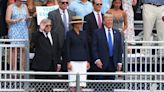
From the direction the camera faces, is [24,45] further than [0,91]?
Yes

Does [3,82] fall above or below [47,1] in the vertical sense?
below

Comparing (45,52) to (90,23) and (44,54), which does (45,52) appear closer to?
(44,54)

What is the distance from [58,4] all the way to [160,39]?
243cm

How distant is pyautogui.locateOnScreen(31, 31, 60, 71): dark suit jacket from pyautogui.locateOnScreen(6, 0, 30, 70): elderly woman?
3.28 feet

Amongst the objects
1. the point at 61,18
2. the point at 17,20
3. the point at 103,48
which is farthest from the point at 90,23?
the point at 17,20

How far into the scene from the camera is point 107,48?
13.7 metres

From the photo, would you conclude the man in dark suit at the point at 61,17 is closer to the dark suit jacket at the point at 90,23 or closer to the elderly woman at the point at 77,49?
the dark suit jacket at the point at 90,23

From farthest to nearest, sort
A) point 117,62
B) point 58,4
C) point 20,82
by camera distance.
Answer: point 58,4 < point 117,62 < point 20,82

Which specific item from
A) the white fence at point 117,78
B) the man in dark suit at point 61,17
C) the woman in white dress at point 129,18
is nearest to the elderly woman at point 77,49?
the man in dark suit at point 61,17

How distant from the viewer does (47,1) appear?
14.9 meters

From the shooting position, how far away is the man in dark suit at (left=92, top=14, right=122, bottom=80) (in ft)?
44.6

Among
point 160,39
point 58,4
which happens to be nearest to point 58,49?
point 58,4

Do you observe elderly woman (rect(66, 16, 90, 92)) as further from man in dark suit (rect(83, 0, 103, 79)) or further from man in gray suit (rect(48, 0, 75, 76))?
man in dark suit (rect(83, 0, 103, 79))

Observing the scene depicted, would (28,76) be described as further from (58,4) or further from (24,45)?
(58,4)
